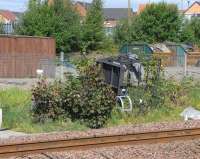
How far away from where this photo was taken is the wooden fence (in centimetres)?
3375

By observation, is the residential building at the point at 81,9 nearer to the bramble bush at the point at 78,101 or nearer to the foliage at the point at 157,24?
the foliage at the point at 157,24

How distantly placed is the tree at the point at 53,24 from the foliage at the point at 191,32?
14511mm

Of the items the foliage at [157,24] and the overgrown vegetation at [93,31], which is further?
the foliage at [157,24]

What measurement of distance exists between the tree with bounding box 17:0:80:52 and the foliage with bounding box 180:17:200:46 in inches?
571

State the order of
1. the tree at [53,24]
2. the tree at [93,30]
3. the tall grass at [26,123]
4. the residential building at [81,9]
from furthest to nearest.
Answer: the residential building at [81,9] → the tree at [93,30] → the tree at [53,24] → the tall grass at [26,123]

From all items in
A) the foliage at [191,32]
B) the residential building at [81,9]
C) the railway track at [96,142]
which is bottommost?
the railway track at [96,142]

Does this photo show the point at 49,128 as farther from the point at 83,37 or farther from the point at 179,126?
the point at 83,37

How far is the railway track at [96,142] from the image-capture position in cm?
1039

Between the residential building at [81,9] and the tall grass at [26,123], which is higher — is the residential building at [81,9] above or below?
above

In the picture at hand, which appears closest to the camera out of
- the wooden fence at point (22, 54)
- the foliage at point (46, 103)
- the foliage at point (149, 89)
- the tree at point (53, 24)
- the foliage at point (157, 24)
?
the foliage at point (46, 103)

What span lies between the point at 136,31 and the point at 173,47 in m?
11.5

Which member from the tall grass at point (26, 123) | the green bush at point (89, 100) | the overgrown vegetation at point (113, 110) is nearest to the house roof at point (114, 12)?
the overgrown vegetation at point (113, 110)

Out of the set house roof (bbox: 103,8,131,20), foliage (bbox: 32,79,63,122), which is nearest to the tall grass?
foliage (bbox: 32,79,63,122)

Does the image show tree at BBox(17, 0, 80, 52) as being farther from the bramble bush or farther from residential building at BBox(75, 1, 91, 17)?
the bramble bush
